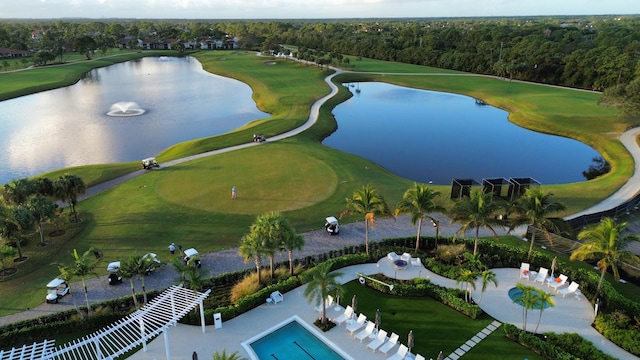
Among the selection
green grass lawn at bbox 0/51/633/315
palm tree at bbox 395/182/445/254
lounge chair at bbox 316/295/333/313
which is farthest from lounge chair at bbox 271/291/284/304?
palm tree at bbox 395/182/445/254

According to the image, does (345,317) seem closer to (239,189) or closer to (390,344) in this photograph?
(390,344)

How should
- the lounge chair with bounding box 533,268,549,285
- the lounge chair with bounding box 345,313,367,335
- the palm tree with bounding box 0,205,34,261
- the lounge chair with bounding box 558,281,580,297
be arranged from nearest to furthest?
1. the lounge chair with bounding box 345,313,367,335
2. the lounge chair with bounding box 558,281,580,297
3. the lounge chair with bounding box 533,268,549,285
4. the palm tree with bounding box 0,205,34,261

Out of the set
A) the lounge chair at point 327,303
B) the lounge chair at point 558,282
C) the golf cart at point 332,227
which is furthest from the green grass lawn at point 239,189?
the lounge chair at point 558,282

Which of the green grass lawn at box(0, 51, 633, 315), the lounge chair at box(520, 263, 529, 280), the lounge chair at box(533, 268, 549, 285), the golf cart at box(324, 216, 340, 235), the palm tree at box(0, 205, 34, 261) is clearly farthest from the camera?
the golf cart at box(324, 216, 340, 235)

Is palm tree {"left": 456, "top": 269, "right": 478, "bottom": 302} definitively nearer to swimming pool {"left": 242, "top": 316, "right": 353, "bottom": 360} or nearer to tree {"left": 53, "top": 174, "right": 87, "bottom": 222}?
swimming pool {"left": 242, "top": 316, "right": 353, "bottom": 360}

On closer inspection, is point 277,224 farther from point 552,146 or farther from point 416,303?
point 552,146

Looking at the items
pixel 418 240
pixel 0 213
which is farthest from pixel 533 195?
pixel 0 213

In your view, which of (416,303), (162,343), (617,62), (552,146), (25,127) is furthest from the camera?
(617,62)
